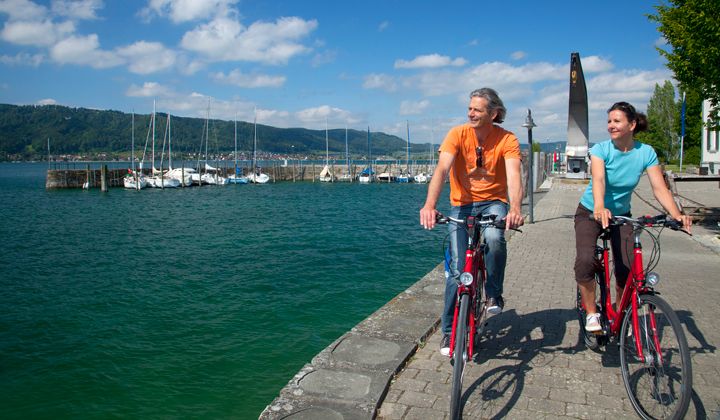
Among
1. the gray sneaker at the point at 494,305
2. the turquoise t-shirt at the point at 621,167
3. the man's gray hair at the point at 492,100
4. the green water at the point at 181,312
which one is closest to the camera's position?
the man's gray hair at the point at 492,100

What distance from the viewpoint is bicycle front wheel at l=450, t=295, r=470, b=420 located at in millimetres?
3305

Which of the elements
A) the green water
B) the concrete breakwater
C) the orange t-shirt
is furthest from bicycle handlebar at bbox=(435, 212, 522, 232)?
the concrete breakwater

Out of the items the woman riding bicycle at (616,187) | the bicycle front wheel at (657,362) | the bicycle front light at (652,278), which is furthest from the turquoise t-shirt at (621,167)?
the bicycle front wheel at (657,362)

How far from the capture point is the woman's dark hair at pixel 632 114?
162 inches

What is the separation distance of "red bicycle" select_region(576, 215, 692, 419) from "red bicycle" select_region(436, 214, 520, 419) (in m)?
0.99

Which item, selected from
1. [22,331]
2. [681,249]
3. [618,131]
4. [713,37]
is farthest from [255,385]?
[713,37]

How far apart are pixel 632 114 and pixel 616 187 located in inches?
22.4

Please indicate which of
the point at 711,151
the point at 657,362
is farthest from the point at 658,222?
the point at 711,151

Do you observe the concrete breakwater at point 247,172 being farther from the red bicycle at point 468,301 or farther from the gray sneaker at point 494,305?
the red bicycle at point 468,301

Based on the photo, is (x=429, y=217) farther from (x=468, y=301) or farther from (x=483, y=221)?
(x=468, y=301)

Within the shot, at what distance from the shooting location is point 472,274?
151 inches

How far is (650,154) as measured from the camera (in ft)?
13.7

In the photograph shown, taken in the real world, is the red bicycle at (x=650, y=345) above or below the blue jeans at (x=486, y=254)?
below

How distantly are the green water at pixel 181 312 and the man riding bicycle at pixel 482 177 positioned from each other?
3.27 metres
